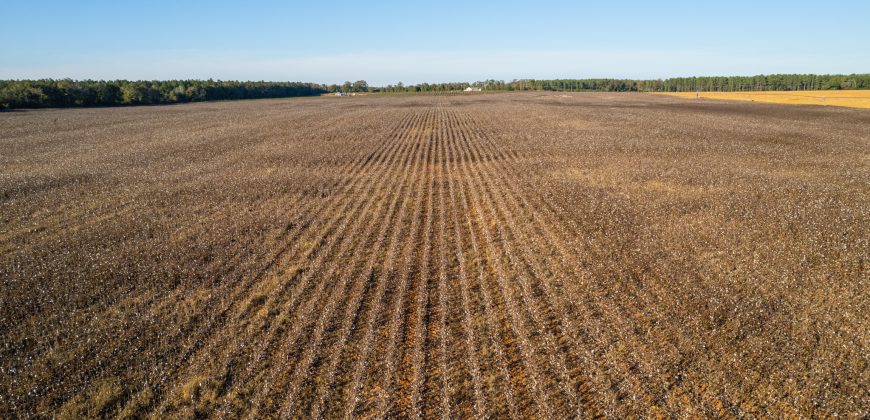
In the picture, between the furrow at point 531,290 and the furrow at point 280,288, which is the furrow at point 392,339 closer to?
the furrow at point 280,288

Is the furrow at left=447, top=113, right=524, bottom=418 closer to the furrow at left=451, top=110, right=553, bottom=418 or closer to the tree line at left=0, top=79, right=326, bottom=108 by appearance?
the furrow at left=451, top=110, right=553, bottom=418

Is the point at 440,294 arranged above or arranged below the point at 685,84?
below

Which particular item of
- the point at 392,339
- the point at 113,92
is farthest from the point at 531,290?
the point at 113,92

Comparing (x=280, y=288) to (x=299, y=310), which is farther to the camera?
(x=280, y=288)

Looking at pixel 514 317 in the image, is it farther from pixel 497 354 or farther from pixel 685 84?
pixel 685 84

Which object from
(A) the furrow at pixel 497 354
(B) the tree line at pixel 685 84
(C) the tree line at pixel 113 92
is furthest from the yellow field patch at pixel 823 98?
(C) the tree line at pixel 113 92

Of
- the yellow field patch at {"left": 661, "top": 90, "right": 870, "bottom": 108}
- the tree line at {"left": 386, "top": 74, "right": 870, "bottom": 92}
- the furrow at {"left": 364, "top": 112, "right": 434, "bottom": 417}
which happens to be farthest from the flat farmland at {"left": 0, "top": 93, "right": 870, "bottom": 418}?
the tree line at {"left": 386, "top": 74, "right": 870, "bottom": 92}

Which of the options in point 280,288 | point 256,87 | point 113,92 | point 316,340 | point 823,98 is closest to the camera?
point 316,340
